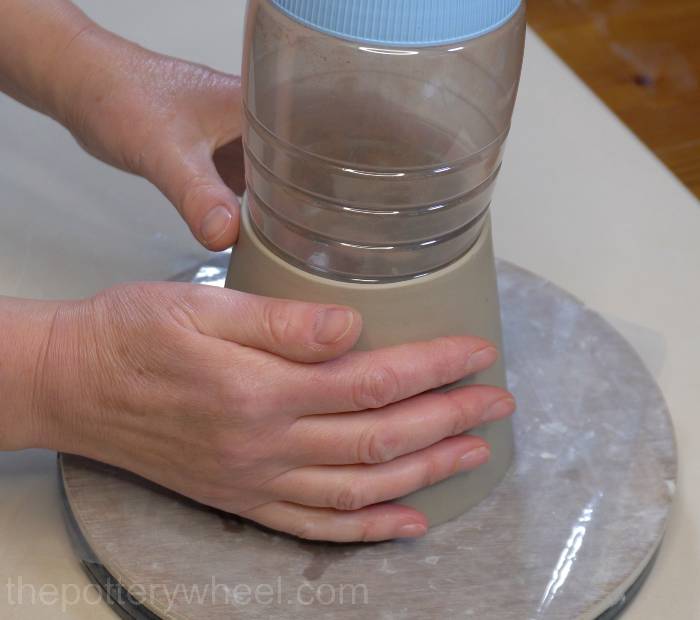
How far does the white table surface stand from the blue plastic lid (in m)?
0.37

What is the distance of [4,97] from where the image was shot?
108 cm

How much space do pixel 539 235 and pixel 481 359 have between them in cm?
33

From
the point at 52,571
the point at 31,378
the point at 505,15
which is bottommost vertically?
the point at 52,571

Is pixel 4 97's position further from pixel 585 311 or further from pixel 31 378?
pixel 585 311

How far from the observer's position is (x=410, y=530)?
636mm

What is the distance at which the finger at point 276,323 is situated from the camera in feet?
1.90

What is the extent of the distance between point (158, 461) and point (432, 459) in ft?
0.56

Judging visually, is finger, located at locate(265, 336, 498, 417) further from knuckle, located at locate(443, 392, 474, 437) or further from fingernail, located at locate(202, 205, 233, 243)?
fingernail, located at locate(202, 205, 233, 243)

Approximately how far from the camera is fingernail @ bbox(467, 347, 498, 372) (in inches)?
25.2

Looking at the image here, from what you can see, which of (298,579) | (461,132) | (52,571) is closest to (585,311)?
(461,132)

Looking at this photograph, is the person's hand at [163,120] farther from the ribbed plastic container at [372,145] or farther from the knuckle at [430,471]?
the knuckle at [430,471]

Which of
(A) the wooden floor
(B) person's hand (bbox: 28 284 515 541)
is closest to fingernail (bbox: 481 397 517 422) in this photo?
(B) person's hand (bbox: 28 284 515 541)

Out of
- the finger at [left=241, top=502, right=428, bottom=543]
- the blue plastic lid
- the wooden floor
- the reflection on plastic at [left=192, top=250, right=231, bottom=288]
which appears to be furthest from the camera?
the wooden floor

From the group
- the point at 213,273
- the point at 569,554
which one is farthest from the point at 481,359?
the point at 213,273
